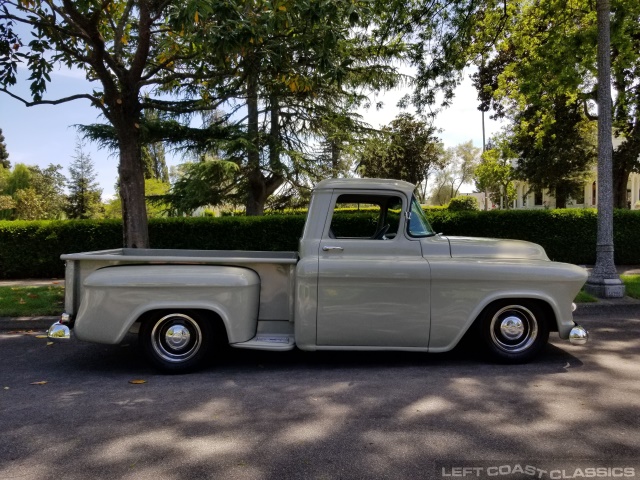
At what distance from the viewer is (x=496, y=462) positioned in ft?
9.71

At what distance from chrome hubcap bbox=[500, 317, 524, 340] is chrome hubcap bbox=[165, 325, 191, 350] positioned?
3269 mm

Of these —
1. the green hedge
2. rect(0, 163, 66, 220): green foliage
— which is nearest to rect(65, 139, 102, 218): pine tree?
rect(0, 163, 66, 220): green foliage

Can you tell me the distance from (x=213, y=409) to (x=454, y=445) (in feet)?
6.31

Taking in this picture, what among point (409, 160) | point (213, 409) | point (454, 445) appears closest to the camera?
point (454, 445)

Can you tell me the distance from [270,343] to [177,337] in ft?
3.17

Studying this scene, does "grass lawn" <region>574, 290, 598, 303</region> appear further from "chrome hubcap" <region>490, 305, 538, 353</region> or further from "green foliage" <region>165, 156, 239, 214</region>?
"green foliage" <region>165, 156, 239, 214</region>

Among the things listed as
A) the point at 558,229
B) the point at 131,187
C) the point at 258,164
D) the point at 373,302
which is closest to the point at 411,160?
the point at 258,164

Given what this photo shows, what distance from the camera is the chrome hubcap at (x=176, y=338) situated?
4742mm

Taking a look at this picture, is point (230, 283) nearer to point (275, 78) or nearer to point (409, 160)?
point (275, 78)

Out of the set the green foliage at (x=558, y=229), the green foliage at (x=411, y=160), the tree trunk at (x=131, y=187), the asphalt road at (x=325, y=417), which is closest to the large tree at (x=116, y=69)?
the tree trunk at (x=131, y=187)

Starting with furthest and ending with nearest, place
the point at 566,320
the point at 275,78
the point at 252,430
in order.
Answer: the point at 275,78 → the point at 566,320 → the point at 252,430

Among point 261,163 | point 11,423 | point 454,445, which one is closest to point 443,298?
point 454,445

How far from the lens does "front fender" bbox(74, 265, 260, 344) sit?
4.56 meters

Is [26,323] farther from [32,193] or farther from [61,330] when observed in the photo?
[32,193]
